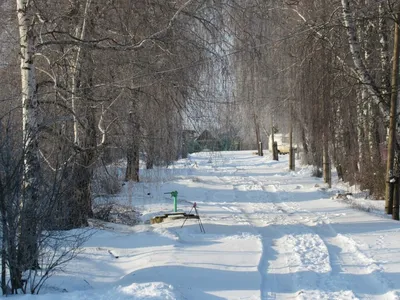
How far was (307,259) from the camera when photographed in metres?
8.32

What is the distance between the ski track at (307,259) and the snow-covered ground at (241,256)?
1 cm

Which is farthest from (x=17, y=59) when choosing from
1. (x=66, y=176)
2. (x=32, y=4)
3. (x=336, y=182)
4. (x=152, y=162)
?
(x=336, y=182)

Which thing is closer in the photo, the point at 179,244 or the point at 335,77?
the point at 179,244

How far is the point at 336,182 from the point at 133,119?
15546 millimetres

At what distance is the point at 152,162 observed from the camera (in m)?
9.98

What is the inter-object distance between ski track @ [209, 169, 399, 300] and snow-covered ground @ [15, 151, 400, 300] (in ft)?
0.05

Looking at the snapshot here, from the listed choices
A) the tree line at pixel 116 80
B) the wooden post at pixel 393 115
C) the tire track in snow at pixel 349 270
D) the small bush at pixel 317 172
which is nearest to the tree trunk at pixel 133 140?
the tree line at pixel 116 80

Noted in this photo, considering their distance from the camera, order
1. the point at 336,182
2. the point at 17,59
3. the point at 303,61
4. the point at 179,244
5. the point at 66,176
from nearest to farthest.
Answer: the point at 66,176 → the point at 179,244 → the point at 17,59 → the point at 303,61 → the point at 336,182

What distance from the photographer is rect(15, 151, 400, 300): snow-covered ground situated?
6.52m

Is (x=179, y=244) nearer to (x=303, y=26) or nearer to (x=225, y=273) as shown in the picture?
(x=225, y=273)

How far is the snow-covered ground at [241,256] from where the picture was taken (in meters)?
6.52

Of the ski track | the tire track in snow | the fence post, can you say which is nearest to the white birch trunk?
the fence post

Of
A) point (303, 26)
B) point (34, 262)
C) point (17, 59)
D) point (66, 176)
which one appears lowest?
point (34, 262)

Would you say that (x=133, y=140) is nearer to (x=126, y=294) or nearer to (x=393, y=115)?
(x=126, y=294)
